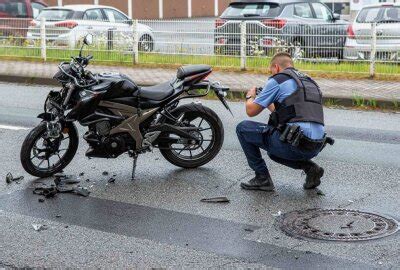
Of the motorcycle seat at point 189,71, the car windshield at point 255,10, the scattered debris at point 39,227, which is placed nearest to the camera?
the scattered debris at point 39,227

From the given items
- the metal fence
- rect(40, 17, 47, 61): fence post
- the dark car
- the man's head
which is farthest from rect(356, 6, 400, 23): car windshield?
the man's head

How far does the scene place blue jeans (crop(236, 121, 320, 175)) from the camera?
289 inches

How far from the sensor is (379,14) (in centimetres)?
1845

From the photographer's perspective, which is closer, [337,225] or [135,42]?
[337,225]

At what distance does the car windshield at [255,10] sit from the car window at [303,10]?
680mm

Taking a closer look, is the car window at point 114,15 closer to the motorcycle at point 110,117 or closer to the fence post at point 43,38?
the fence post at point 43,38

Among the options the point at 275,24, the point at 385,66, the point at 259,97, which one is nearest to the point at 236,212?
the point at 259,97

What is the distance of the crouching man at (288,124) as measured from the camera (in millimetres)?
7168

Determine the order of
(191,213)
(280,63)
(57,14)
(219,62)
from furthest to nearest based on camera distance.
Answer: (57,14), (219,62), (280,63), (191,213)

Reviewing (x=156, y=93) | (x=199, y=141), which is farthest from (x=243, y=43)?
(x=156, y=93)

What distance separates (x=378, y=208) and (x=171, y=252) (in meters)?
2.02

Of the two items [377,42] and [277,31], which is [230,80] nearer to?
[277,31]

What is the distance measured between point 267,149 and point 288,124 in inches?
16.2

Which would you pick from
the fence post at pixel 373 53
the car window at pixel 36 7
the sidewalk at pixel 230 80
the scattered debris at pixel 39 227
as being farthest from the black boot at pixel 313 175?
the car window at pixel 36 7
